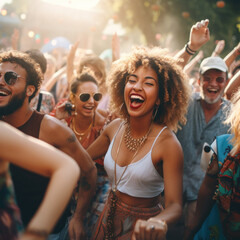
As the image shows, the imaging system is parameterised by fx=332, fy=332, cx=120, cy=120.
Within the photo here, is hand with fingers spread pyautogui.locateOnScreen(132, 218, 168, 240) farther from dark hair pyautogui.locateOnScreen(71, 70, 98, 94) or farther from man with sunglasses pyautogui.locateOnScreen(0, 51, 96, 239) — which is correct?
dark hair pyautogui.locateOnScreen(71, 70, 98, 94)

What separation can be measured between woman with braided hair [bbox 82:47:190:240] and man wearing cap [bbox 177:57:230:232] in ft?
3.96

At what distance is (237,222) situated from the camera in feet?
6.63

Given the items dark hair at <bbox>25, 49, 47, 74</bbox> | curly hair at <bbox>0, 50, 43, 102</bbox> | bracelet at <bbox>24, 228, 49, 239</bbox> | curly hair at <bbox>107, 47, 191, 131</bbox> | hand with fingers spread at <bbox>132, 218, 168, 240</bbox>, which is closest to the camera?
bracelet at <bbox>24, 228, 49, 239</bbox>

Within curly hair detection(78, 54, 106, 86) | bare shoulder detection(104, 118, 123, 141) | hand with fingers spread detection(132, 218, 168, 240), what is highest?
curly hair detection(78, 54, 106, 86)

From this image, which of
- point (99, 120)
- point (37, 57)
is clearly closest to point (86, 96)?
point (99, 120)

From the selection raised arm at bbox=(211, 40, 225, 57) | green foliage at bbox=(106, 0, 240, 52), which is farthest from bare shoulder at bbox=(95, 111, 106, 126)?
green foliage at bbox=(106, 0, 240, 52)

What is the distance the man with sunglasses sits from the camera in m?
2.35

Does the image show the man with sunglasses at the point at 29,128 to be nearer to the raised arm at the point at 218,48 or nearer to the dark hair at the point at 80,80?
the dark hair at the point at 80,80

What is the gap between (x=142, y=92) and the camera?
2.67 m

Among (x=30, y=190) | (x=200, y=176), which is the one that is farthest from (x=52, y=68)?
(x=30, y=190)

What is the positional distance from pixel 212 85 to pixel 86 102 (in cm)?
161

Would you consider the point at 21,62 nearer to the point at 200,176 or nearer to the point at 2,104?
the point at 2,104

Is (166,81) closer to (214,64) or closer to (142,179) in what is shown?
(142,179)

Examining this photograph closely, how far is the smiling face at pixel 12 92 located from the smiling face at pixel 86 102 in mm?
1146
